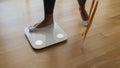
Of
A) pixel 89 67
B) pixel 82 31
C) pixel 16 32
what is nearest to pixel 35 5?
pixel 16 32

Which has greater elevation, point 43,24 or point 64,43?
point 43,24

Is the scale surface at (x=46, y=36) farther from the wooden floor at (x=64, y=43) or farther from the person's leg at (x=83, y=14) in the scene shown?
the person's leg at (x=83, y=14)

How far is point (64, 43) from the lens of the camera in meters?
1.62

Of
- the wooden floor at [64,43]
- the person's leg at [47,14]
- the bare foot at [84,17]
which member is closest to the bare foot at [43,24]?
the person's leg at [47,14]

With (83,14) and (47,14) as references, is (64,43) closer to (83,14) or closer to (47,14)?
(47,14)

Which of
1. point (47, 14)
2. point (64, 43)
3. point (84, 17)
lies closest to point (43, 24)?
point (47, 14)

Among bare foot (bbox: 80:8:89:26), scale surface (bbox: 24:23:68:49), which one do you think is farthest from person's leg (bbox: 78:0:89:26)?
scale surface (bbox: 24:23:68:49)

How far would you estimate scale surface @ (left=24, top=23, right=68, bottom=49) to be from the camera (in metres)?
1.56

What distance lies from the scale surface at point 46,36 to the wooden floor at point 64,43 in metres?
0.04

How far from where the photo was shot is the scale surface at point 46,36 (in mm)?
1564

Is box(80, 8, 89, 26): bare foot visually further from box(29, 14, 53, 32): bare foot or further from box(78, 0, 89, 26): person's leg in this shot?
box(29, 14, 53, 32): bare foot

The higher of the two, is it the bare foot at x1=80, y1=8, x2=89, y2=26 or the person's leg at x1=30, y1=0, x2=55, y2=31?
the person's leg at x1=30, y1=0, x2=55, y2=31

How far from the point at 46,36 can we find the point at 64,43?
0.17m

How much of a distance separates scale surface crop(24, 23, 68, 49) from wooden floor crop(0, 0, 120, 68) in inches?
1.6
